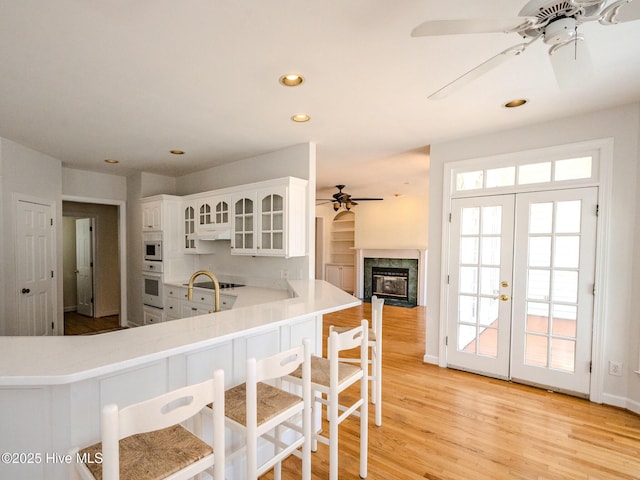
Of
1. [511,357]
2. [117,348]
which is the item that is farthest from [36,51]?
[511,357]

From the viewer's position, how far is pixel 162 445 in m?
1.10

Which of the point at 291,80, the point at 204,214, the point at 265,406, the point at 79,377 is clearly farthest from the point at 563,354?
the point at 204,214

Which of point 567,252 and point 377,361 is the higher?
point 567,252

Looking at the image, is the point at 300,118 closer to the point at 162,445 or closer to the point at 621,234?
the point at 162,445

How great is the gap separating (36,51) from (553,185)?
3954 mm

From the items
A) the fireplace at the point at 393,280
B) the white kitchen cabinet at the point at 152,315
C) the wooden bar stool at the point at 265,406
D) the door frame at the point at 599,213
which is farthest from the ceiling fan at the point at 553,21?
the fireplace at the point at 393,280

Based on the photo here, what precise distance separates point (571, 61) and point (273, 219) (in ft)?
9.16

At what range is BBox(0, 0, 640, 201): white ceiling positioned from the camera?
154 centimetres

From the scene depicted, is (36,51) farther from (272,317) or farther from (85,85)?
(272,317)

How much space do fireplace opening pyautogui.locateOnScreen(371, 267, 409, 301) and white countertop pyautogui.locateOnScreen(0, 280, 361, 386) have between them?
599 centimetres

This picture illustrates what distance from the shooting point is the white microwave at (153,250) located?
15.1 ft

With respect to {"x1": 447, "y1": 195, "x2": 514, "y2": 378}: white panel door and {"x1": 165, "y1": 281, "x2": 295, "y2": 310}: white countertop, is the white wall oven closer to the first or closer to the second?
{"x1": 165, "y1": 281, "x2": 295, "y2": 310}: white countertop

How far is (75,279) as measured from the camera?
6.45 meters

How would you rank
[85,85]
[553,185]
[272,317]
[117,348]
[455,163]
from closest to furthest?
1. [117,348]
2. [272,317]
3. [85,85]
4. [553,185]
5. [455,163]
